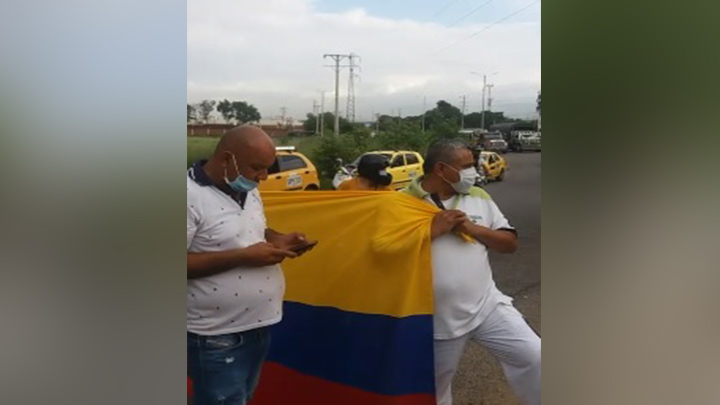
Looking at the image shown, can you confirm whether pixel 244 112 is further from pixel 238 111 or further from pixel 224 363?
pixel 224 363

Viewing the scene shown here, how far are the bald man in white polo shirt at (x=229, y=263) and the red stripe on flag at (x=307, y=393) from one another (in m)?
0.09

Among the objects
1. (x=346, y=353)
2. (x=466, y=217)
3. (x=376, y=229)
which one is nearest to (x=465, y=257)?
(x=466, y=217)

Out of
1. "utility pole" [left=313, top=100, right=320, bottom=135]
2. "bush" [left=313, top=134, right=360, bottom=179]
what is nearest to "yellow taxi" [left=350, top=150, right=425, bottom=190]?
"bush" [left=313, top=134, right=360, bottom=179]

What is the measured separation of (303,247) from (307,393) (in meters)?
0.47

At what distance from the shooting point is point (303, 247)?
1.95 m

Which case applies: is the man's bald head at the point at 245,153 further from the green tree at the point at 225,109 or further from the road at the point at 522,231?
the road at the point at 522,231

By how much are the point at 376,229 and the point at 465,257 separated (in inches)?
11.3

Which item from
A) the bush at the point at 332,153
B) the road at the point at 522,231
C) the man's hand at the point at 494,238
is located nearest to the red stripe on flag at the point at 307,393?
the road at the point at 522,231

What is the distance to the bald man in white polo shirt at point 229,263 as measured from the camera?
1.87 metres
